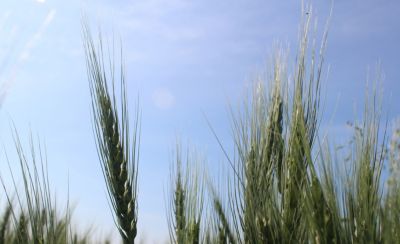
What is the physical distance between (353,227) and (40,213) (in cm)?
135

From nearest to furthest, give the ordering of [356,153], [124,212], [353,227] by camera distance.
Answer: [353,227]
[356,153]
[124,212]

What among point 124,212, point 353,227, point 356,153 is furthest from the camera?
point 124,212

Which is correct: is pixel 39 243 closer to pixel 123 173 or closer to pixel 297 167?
pixel 123 173

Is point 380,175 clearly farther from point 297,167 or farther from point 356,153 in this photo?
point 297,167

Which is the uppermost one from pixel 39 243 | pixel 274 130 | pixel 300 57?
pixel 300 57

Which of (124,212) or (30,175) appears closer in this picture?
(30,175)

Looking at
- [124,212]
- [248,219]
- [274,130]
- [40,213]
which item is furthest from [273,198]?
[40,213]

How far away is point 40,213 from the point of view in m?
2.38

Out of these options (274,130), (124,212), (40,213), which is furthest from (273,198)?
(40,213)

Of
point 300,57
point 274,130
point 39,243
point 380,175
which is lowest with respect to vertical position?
point 39,243

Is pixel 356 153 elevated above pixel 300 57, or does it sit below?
below

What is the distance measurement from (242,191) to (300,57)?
0.75 m

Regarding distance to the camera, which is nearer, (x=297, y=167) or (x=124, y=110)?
(x=297, y=167)

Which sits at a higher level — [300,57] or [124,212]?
[300,57]
